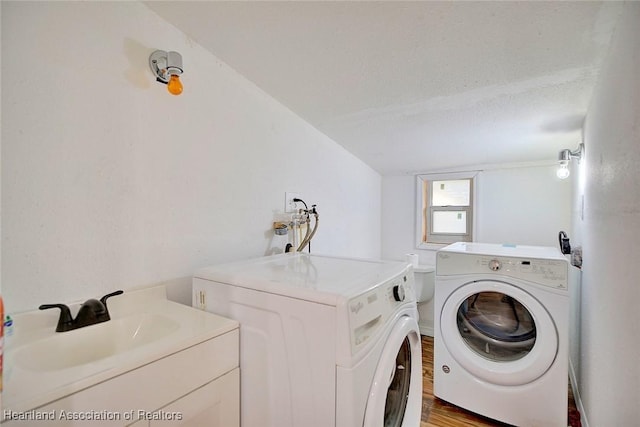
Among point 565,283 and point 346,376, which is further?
point 565,283

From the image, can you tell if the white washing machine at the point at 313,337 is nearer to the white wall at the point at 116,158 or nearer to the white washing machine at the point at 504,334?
the white wall at the point at 116,158

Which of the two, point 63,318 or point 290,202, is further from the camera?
point 290,202

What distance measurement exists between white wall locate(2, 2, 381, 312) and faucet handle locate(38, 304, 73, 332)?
0.24 ft

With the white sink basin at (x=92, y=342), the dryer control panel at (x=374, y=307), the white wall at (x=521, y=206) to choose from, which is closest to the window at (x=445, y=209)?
the white wall at (x=521, y=206)

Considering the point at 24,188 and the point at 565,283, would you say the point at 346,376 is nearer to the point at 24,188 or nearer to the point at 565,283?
the point at 24,188

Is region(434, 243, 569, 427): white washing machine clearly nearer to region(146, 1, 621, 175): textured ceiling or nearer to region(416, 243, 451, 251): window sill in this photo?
region(146, 1, 621, 175): textured ceiling

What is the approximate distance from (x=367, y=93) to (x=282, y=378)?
4.69 feet

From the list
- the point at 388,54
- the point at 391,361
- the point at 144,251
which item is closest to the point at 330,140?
the point at 388,54

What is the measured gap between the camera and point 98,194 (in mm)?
974

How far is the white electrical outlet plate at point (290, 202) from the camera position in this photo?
179 cm

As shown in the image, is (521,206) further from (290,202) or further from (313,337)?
(313,337)

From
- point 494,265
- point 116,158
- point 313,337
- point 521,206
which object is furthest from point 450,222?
point 116,158

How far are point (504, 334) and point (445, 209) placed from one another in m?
1.60

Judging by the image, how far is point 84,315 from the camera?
874 mm
